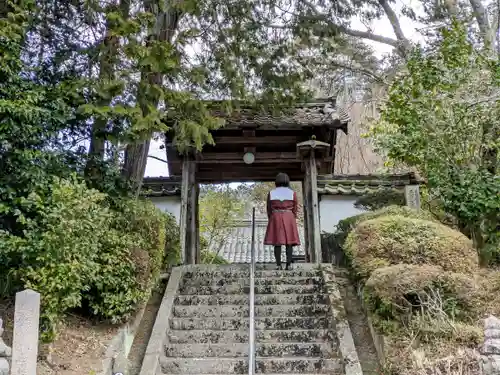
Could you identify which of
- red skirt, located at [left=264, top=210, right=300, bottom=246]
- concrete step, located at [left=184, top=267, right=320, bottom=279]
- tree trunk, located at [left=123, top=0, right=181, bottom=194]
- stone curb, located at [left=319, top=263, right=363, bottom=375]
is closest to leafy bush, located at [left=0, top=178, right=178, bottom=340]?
concrete step, located at [left=184, top=267, right=320, bottom=279]

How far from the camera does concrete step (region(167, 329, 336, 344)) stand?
6441 millimetres

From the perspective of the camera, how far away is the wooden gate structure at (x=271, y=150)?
986 cm

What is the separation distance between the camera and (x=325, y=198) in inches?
507

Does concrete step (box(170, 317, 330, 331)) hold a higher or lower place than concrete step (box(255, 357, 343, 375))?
higher

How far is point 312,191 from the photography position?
33.9 feet

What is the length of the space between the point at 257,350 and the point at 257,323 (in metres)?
0.57

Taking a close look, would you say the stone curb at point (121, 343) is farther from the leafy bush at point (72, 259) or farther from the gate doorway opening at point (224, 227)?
the gate doorway opening at point (224, 227)

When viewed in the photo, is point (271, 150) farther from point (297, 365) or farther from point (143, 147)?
point (297, 365)

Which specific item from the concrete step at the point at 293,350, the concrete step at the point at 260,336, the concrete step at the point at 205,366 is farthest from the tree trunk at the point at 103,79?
the concrete step at the point at 293,350

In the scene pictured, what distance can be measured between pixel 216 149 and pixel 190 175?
0.95m

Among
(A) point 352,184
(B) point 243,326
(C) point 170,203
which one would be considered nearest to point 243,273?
(B) point 243,326

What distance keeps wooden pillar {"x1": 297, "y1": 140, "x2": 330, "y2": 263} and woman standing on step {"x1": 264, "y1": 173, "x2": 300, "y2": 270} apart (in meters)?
1.59

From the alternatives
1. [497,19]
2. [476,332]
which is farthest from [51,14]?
[497,19]

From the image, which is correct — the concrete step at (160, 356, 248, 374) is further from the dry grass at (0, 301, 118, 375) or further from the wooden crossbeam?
the wooden crossbeam
